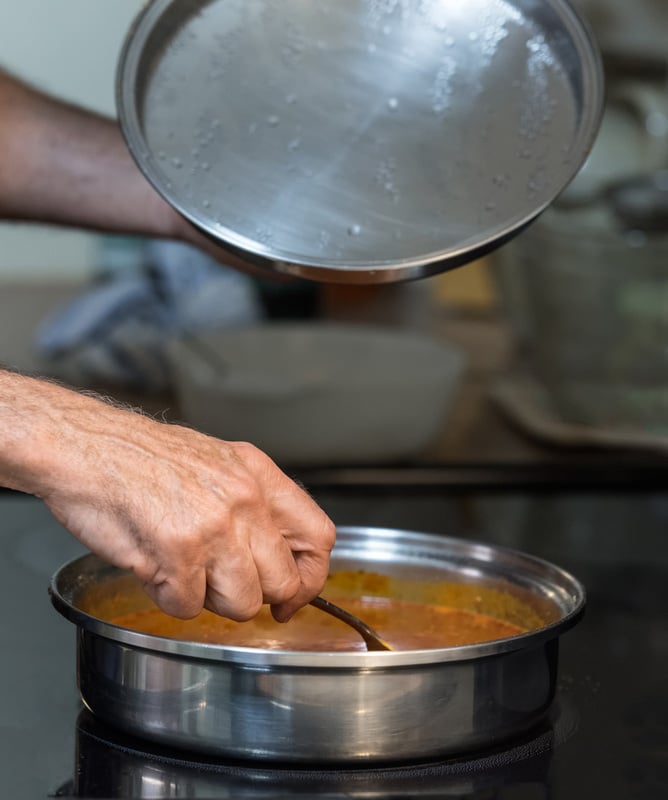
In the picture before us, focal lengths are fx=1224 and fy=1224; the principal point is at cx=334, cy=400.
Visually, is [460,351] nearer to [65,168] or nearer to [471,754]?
[65,168]

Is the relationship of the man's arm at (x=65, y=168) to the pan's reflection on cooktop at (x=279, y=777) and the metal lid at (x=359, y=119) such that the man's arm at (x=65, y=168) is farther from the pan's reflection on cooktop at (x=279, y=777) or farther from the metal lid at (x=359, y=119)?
the pan's reflection on cooktop at (x=279, y=777)

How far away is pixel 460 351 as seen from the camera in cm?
178

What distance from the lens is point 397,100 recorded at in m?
0.82

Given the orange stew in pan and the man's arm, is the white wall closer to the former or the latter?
the man's arm

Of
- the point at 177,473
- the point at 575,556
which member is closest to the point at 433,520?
the point at 575,556

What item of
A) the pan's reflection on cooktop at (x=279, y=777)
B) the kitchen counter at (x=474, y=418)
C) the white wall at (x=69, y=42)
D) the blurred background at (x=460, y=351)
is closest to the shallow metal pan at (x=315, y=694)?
the pan's reflection on cooktop at (x=279, y=777)

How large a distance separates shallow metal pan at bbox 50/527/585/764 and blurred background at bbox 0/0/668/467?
2.26ft

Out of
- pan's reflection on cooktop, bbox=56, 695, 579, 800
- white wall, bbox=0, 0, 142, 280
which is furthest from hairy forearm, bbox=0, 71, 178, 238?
white wall, bbox=0, 0, 142, 280

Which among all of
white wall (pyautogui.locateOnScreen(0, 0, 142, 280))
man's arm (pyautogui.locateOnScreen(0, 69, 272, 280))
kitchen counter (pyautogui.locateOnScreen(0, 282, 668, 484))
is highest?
white wall (pyautogui.locateOnScreen(0, 0, 142, 280))

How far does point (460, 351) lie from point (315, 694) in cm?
122

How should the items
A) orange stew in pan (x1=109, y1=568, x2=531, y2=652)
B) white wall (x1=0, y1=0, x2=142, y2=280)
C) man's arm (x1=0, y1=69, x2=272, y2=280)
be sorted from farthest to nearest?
white wall (x1=0, y1=0, x2=142, y2=280) < man's arm (x1=0, y1=69, x2=272, y2=280) < orange stew in pan (x1=109, y1=568, x2=531, y2=652)

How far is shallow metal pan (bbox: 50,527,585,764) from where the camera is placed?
1.93ft

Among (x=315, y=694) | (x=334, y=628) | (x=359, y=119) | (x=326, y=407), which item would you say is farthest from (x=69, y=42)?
(x=315, y=694)

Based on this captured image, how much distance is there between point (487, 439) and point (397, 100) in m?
0.84
